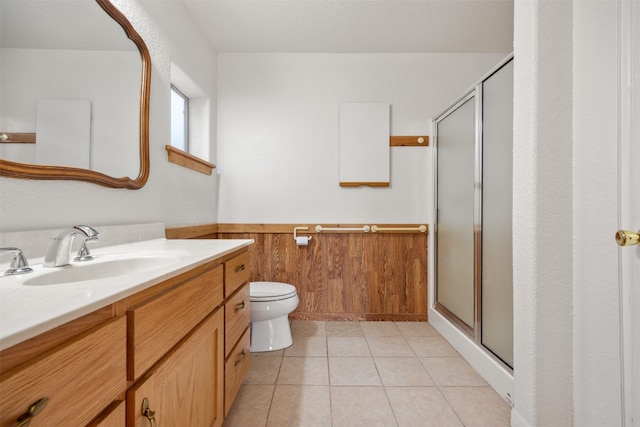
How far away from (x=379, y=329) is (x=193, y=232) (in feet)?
5.04

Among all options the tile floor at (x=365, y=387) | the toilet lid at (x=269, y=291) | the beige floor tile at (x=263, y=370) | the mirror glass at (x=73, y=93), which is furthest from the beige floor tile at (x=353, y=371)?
the mirror glass at (x=73, y=93)

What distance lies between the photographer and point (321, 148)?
2.30m

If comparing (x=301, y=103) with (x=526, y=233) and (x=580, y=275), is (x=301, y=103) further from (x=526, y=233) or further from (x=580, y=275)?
(x=580, y=275)

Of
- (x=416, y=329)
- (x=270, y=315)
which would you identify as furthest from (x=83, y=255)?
(x=416, y=329)

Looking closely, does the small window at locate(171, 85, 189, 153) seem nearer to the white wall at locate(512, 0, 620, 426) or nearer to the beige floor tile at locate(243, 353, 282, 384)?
the beige floor tile at locate(243, 353, 282, 384)

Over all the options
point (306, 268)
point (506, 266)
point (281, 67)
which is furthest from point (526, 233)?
point (281, 67)

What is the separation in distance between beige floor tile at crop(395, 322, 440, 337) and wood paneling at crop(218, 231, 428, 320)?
6 centimetres

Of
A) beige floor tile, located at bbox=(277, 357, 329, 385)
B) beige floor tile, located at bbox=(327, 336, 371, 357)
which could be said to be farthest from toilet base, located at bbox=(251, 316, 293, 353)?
beige floor tile, located at bbox=(327, 336, 371, 357)

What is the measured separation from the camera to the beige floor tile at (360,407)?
119 cm

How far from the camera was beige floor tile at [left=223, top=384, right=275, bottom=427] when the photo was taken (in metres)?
1.18

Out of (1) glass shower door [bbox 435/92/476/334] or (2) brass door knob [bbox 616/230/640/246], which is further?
(1) glass shower door [bbox 435/92/476/334]

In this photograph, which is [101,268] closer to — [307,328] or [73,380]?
[73,380]

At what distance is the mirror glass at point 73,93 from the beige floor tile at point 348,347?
1.49 m

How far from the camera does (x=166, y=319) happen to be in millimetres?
673
